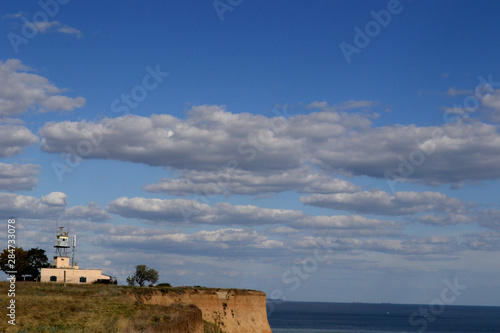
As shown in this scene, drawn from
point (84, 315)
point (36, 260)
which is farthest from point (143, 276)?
point (84, 315)

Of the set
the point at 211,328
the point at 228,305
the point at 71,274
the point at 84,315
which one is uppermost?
the point at 71,274

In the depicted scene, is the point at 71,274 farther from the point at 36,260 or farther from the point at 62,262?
the point at 36,260

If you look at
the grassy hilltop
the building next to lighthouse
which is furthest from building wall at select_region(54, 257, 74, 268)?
the grassy hilltop

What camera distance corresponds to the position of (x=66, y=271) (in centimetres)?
6322

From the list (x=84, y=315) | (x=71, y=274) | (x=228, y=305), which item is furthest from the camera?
(x=228, y=305)

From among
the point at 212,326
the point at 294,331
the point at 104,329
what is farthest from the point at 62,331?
the point at 294,331

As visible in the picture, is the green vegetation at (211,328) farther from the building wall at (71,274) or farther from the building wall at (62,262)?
the building wall at (62,262)

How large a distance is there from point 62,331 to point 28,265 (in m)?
51.1

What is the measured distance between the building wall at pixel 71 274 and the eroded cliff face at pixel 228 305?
452 inches

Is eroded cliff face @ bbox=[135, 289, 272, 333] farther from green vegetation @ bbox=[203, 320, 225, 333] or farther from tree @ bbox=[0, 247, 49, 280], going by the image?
tree @ bbox=[0, 247, 49, 280]

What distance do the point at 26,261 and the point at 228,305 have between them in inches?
1131

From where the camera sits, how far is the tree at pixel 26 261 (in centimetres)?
6725

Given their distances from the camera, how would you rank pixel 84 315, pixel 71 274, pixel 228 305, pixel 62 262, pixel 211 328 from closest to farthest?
pixel 84 315 → pixel 211 328 → pixel 71 274 → pixel 62 262 → pixel 228 305

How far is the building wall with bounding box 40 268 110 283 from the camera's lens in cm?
6250
